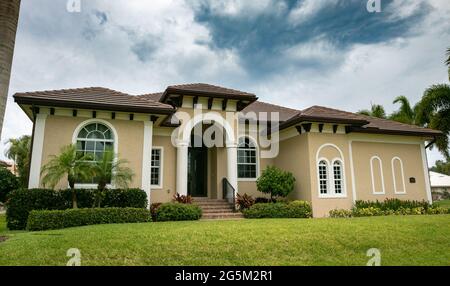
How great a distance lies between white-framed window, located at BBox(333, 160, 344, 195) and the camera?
16.1 metres

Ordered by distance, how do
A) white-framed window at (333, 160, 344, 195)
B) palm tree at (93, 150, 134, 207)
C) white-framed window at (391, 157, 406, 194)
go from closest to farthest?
1. palm tree at (93, 150, 134, 207)
2. white-framed window at (333, 160, 344, 195)
3. white-framed window at (391, 157, 406, 194)

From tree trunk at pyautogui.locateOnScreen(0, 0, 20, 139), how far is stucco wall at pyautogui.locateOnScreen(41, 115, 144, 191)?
20.1 feet

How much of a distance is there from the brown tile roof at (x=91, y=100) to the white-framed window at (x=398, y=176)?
12.4 meters

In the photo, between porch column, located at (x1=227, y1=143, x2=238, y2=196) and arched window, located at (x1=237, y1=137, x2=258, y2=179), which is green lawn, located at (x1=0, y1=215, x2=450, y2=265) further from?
arched window, located at (x1=237, y1=137, x2=258, y2=179)

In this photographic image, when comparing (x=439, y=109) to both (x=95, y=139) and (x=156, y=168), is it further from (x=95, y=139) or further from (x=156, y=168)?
(x=95, y=139)

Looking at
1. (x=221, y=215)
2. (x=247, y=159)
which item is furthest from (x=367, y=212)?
(x=221, y=215)

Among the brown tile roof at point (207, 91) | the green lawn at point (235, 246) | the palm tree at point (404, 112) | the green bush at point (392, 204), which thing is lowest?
the green lawn at point (235, 246)

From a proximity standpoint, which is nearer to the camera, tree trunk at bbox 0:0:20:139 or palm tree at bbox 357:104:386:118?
tree trunk at bbox 0:0:20:139

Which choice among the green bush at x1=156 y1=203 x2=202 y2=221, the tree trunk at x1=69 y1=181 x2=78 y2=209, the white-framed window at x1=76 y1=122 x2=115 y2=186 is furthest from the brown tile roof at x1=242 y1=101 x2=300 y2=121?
the tree trunk at x1=69 y1=181 x2=78 y2=209

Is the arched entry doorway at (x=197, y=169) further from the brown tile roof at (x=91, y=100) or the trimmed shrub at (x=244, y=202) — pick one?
the brown tile roof at (x=91, y=100)

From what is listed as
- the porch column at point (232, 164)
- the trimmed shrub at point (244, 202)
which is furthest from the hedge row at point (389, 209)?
the porch column at point (232, 164)

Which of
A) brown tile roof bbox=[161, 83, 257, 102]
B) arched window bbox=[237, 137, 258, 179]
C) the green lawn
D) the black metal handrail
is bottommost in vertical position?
the green lawn

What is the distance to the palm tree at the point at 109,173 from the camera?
1190 centimetres

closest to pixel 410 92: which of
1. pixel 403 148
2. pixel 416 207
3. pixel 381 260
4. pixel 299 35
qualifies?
pixel 403 148
